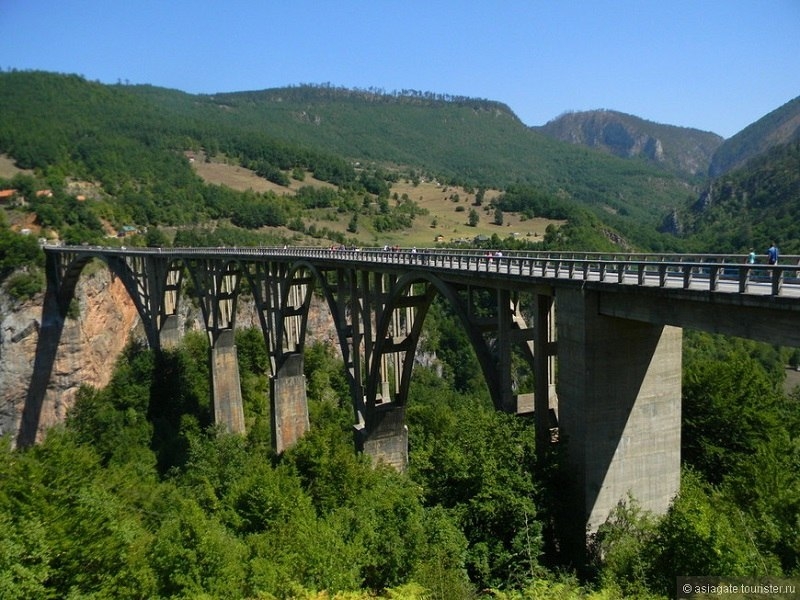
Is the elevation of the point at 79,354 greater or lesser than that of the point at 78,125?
lesser

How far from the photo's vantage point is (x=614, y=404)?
16578 millimetres

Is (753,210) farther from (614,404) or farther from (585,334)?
(585,334)

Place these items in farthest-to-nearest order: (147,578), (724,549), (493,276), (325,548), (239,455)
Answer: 1. (239,455)
2. (493,276)
3. (325,548)
4. (147,578)
5. (724,549)

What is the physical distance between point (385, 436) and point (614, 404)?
16.5 meters

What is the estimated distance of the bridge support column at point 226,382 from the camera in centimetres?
4569

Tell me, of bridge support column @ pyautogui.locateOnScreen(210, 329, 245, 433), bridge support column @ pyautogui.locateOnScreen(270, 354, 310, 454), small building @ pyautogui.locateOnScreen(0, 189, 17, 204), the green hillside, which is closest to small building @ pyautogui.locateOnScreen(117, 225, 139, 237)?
small building @ pyautogui.locateOnScreen(0, 189, 17, 204)

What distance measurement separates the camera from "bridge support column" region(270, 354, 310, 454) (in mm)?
39375

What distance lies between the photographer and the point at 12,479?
692 inches

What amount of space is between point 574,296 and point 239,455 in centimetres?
2683

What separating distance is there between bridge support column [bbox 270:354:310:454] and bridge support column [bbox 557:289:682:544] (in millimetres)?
24939

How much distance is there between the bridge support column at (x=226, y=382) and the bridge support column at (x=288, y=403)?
812 centimetres

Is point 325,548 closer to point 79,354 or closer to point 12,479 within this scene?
point 12,479

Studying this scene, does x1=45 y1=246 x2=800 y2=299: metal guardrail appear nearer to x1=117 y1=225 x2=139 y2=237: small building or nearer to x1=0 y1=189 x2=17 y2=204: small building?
x1=117 y1=225 x2=139 y2=237: small building

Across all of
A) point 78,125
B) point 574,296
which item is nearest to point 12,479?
point 574,296
